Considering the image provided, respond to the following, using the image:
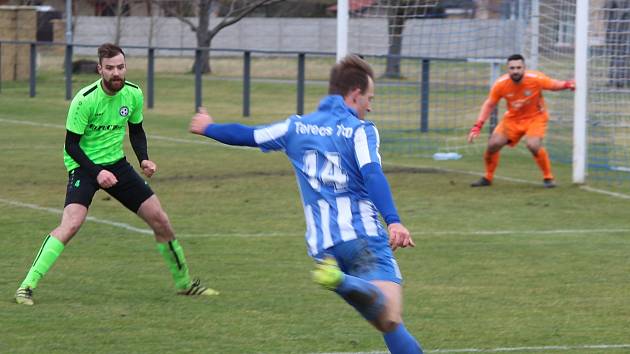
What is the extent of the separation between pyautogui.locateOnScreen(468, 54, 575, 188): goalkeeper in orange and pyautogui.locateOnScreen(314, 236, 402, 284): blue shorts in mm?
9478

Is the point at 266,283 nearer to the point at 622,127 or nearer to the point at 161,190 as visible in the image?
the point at 161,190

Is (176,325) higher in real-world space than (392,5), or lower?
lower

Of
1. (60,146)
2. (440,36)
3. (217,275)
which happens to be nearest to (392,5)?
(440,36)

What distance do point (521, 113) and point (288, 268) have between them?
669 centimetres

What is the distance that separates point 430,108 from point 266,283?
43.8 ft

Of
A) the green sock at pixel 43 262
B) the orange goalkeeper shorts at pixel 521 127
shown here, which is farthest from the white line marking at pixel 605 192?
the green sock at pixel 43 262

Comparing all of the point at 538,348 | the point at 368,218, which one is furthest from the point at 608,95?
the point at 368,218

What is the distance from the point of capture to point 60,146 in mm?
19094

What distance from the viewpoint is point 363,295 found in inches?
216

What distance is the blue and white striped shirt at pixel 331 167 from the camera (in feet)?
19.3

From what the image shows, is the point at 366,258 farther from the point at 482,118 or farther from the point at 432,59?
the point at 432,59

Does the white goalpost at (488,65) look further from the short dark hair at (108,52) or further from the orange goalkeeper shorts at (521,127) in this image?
the short dark hair at (108,52)

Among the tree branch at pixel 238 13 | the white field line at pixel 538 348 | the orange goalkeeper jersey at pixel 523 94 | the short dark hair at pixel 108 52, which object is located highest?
the tree branch at pixel 238 13

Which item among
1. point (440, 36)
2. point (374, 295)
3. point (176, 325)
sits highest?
point (440, 36)
